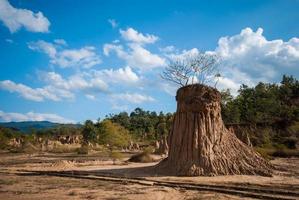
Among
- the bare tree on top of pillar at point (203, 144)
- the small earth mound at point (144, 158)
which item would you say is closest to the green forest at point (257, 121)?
the small earth mound at point (144, 158)

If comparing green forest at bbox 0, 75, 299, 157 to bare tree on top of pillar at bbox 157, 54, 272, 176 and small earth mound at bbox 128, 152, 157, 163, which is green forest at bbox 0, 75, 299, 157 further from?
bare tree on top of pillar at bbox 157, 54, 272, 176

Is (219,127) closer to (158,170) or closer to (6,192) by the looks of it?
(158,170)

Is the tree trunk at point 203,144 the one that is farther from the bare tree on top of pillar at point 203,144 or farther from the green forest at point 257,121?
the green forest at point 257,121

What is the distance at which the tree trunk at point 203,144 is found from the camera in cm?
2028

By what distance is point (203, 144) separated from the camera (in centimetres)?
2053

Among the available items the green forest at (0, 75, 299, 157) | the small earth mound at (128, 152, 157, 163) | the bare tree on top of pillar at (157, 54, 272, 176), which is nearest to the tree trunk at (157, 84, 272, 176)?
the bare tree on top of pillar at (157, 54, 272, 176)

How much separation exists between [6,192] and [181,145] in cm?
940

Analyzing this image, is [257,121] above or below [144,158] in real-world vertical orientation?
above

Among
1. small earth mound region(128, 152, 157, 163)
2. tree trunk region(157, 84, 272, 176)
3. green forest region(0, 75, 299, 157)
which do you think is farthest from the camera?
green forest region(0, 75, 299, 157)

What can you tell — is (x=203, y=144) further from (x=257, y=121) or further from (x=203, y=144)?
(x=257, y=121)

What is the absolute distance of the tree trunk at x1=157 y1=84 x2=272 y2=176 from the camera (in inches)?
798

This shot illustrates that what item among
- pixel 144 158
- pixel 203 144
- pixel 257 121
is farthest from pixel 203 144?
pixel 257 121

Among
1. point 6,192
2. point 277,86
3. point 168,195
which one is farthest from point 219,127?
point 277,86

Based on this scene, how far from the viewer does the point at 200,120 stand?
69.6 ft
